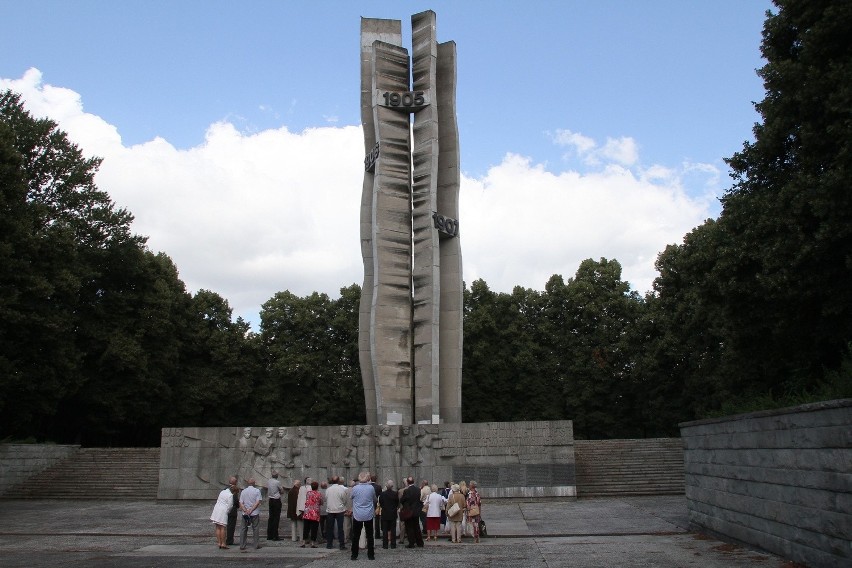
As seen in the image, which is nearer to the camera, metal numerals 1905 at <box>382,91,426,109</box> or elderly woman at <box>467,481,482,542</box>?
elderly woman at <box>467,481,482,542</box>

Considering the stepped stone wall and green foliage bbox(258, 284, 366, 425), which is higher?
green foliage bbox(258, 284, 366, 425)

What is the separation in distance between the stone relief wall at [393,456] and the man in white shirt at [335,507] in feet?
29.6

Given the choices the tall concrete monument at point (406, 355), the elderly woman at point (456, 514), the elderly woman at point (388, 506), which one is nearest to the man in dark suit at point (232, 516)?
the elderly woman at point (388, 506)

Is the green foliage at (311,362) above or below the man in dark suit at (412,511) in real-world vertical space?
above

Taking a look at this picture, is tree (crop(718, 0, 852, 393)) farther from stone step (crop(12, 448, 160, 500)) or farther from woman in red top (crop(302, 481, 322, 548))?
stone step (crop(12, 448, 160, 500))

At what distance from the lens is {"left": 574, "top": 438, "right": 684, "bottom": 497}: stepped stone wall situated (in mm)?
23641

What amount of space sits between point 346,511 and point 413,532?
1.33m

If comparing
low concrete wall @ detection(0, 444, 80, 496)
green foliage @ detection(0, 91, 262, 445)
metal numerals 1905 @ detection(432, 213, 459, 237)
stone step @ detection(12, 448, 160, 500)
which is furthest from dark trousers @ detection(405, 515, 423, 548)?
low concrete wall @ detection(0, 444, 80, 496)

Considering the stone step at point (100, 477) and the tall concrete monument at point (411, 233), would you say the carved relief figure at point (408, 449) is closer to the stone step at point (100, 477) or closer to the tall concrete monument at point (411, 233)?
the tall concrete monument at point (411, 233)

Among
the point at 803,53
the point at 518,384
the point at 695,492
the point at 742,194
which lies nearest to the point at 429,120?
the point at 742,194

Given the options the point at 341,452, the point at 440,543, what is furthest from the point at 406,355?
the point at 440,543

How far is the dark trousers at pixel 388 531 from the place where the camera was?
13188mm

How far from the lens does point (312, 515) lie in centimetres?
1401

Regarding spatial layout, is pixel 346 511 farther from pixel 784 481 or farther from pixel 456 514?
pixel 784 481
